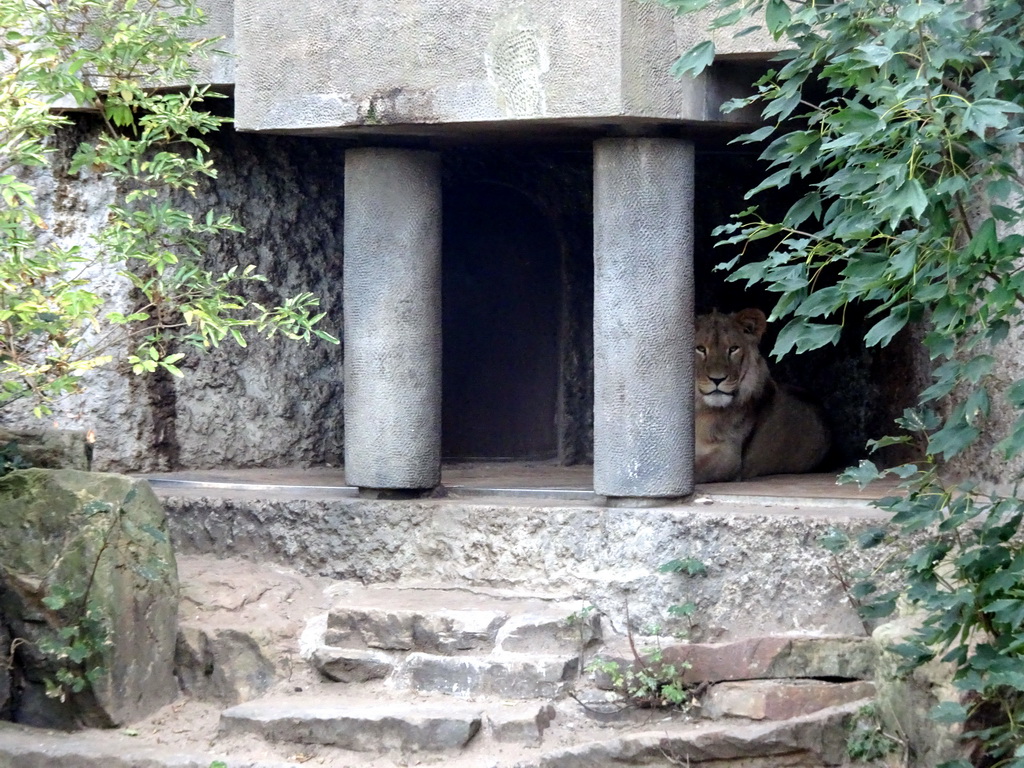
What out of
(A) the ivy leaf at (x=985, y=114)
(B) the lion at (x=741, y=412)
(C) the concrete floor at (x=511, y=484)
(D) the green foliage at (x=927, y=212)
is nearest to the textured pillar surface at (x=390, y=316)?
(C) the concrete floor at (x=511, y=484)

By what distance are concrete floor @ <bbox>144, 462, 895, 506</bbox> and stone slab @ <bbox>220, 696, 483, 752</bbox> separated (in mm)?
1282

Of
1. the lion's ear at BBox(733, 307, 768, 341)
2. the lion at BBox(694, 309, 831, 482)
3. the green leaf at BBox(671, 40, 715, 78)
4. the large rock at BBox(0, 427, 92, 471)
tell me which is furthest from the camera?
the lion's ear at BBox(733, 307, 768, 341)

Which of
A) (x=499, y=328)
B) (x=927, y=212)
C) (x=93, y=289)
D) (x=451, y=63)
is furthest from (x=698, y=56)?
(x=499, y=328)

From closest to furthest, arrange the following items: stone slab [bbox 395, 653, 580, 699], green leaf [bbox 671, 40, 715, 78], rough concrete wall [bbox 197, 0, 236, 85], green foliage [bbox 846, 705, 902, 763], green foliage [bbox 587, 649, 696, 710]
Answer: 1. green leaf [bbox 671, 40, 715, 78]
2. green foliage [bbox 846, 705, 902, 763]
3. green foliage [bbox 587, 649, 696, 710]
4. stone slab [bbox 395, 653, 580, 699]
5. rough concrete wall [bbox 197, 0, 236, 85]

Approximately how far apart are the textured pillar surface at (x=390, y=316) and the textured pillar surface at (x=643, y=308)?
88 cm

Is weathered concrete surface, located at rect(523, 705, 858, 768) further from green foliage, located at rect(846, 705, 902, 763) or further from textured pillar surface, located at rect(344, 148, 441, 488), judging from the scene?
textured pillar surface, located at rect(344, 148, 441, 488)

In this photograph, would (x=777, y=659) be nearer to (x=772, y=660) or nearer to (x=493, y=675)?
(x=772, y=660)

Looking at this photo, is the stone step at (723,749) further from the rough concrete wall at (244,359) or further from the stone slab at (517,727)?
the rough concrete wall at (244,359)

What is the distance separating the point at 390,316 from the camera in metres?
6.26

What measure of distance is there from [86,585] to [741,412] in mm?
3550

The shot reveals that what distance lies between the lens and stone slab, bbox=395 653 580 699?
18.3ft

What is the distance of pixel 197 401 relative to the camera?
7.38 meters

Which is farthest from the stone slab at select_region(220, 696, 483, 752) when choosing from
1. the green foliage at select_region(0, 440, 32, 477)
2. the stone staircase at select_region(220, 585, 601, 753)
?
the green foliage at select_region(0, 440, 32, 477)

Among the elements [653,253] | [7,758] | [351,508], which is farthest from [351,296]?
[7,758]
